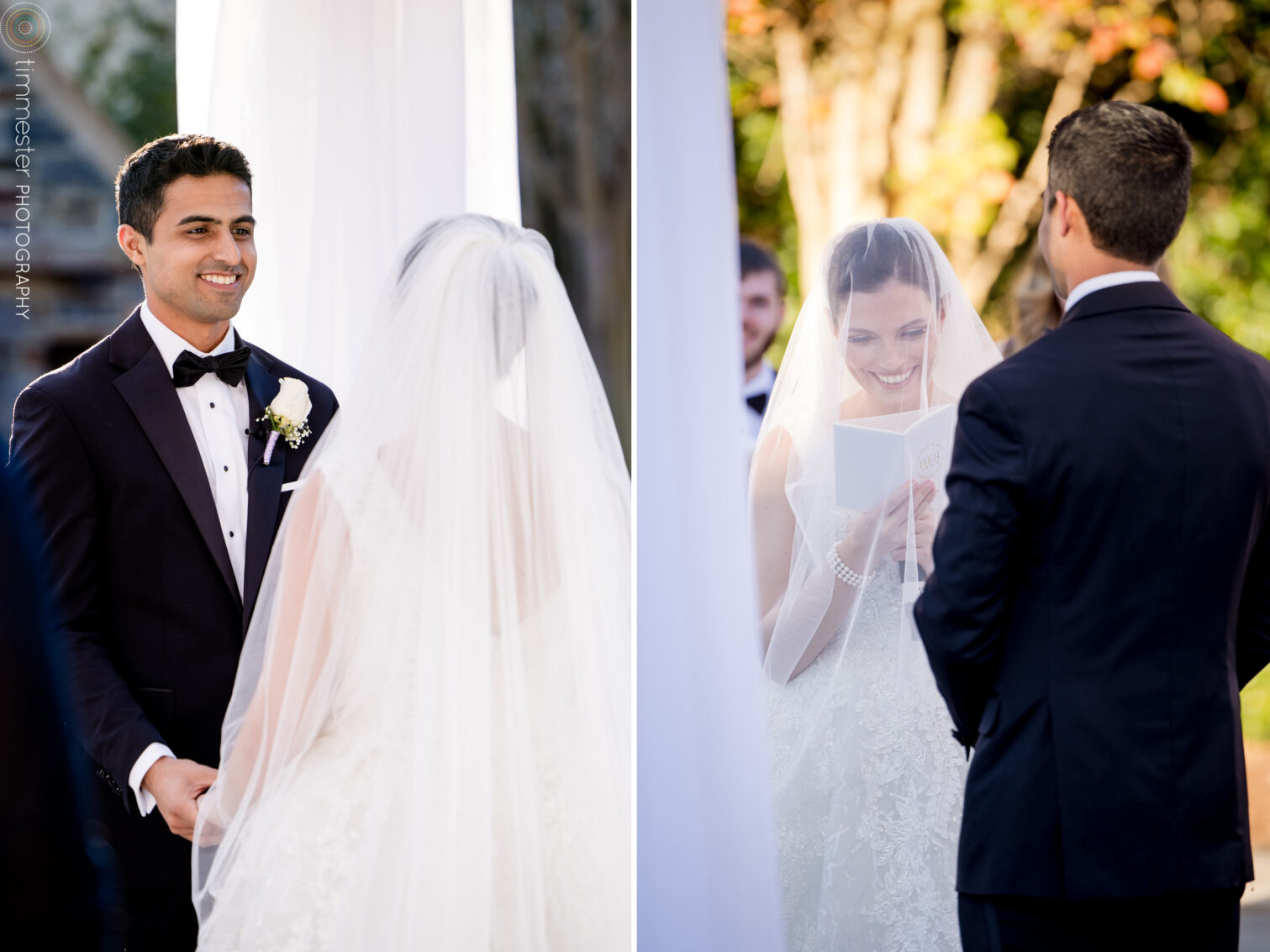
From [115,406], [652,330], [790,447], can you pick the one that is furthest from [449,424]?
[790,447]

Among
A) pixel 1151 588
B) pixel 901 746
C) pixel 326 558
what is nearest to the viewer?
pixel 1151 588

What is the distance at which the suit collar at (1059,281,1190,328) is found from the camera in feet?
5.80

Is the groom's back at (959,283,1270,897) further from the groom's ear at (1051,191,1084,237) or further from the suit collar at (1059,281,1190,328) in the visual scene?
the groom's ear at (1051,191,1084,237)

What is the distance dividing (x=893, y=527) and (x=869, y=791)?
0.54 m

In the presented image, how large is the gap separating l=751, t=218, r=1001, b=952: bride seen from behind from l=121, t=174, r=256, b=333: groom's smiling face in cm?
115

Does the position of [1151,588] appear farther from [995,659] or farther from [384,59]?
[384,59]

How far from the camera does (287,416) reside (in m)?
2.27

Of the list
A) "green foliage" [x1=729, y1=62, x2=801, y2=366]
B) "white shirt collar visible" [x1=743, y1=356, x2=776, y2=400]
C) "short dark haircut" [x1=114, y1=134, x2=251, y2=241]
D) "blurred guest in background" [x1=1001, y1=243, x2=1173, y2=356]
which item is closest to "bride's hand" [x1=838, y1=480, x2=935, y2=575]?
"blurred guest in background" [x1=1001, y1=243, x2=1173, y2=356]

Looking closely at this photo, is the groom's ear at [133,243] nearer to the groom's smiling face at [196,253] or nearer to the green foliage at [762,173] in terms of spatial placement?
the groom's smiling face at [196,253]

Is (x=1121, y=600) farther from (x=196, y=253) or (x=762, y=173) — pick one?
(x=762, y=173)

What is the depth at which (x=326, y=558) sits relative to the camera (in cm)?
201

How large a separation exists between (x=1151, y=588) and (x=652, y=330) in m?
1.01

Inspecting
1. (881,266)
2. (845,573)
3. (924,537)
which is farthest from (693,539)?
(881,266)

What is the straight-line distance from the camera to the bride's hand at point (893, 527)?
243cm
